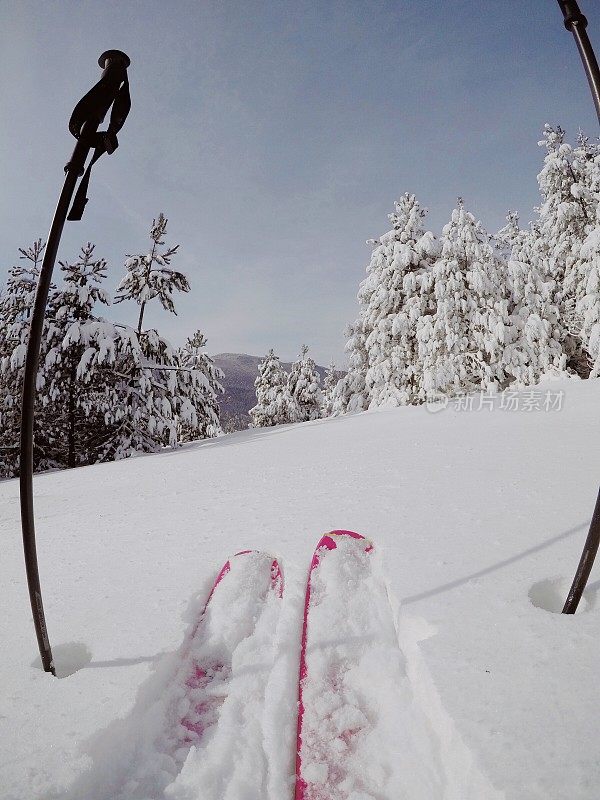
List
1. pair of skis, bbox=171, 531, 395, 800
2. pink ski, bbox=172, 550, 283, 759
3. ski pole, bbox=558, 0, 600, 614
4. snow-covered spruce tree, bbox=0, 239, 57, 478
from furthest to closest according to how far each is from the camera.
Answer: snow-covered spruce tree, bbox=0, 239, 57, 478, pink ski, bbox=172, 550, 283, 759, ski pole, bbox=558, 0, 600, 614, pair of skis, bbox=171, 531, 395, 800

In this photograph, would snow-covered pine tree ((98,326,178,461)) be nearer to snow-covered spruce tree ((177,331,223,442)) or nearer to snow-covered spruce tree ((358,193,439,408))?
snow-covered spruce tree ((177,331,223,442))

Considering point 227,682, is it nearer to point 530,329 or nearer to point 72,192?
point 72,192

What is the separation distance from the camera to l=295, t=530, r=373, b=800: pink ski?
177cm

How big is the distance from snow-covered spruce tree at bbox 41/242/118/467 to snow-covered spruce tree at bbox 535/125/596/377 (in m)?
19.6

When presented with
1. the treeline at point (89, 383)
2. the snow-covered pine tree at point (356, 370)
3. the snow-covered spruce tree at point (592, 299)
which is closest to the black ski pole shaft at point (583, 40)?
the treeline at point (89, 383)

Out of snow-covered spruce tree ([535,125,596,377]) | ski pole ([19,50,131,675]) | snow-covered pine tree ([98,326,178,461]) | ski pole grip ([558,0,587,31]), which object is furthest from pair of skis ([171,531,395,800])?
snow-covered spruce tree ([535,125,596,377])

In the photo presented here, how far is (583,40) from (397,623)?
11.8ft

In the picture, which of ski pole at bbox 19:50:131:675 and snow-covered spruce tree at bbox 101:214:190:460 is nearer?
ski pole at bbox 19:50:131:675

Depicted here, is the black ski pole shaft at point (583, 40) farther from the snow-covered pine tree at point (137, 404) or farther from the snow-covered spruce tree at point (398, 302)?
the snow-covered spruce tree at point (398, 302)

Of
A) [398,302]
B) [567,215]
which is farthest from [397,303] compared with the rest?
[567,215]

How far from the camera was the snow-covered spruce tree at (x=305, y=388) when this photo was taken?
31.2 m

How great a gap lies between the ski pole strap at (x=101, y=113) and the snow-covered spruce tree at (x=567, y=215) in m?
20.3

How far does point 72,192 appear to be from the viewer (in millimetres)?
2006

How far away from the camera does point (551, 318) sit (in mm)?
17125
